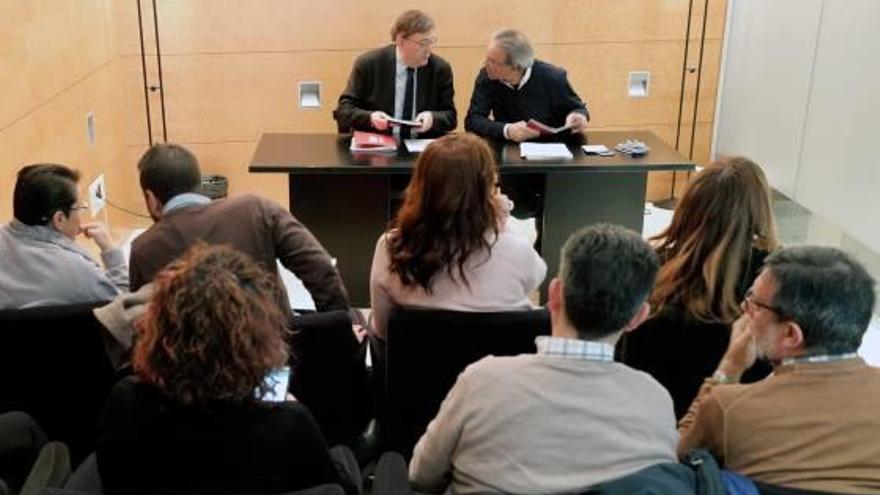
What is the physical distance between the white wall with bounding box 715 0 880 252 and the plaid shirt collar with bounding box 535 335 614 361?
10.0ft

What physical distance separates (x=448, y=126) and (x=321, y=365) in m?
2.40

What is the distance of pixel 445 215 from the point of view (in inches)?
93.8

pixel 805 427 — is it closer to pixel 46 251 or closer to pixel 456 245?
pixel 456 245

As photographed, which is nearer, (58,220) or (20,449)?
(20,449)

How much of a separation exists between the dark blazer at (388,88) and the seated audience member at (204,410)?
9.48 ft

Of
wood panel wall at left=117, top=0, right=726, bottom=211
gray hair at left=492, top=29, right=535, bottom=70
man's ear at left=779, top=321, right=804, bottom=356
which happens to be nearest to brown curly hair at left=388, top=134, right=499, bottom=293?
man's ear at left=779, top=321, right=804, bottom=356

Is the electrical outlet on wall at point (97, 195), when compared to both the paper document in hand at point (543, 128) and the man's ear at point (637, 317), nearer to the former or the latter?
the paper document in hand at point (543, 128)

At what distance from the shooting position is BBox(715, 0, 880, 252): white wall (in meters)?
4.09

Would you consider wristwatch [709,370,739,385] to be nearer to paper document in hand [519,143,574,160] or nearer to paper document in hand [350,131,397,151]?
paper document in hand [519,143,574,160]

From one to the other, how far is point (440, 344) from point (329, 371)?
342mm

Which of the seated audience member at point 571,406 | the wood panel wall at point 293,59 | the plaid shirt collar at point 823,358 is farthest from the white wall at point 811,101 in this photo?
the seated audience member at point 571,406

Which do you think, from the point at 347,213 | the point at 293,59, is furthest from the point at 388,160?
the point at 293,59

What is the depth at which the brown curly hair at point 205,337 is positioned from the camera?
152cm

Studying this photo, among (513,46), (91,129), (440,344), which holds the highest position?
(513,46)
